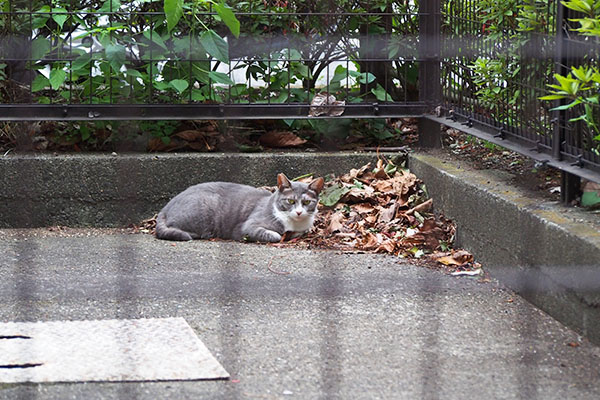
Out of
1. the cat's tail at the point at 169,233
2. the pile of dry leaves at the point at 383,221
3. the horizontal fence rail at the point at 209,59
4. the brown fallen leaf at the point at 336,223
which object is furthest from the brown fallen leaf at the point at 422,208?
the cat's tail at the point at 169,233

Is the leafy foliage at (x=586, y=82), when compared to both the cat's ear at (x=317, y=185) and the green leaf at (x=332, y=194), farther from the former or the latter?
the green leaf at (x=332, y=194)

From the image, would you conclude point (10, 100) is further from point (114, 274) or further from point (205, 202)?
point (114, 274)

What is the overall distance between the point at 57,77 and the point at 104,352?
2.49 meters

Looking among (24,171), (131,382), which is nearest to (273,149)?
(24,171)

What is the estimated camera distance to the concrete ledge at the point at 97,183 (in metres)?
4.61

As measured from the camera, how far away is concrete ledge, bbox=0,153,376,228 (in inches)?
181

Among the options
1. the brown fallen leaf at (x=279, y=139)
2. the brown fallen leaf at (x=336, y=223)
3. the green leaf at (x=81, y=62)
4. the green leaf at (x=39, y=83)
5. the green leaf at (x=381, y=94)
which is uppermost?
the green leaf at (x=81, y=62)

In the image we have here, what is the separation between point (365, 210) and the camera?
4457 millimetres

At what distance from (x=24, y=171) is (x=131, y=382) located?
2.56 m

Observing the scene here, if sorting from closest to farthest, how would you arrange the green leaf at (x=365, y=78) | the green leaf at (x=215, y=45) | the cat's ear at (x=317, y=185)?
the cat's ear at (x=317, y=185), the green leaf at (x=215, y=45), the green leaf at (x=365, y=78)

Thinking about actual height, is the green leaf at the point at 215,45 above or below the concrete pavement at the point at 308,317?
above

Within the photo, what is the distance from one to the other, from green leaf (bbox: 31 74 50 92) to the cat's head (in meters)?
1.37

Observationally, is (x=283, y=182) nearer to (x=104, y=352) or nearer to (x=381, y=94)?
(x=381, y=94)

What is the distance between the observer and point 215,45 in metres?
4.62
